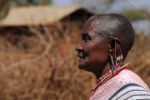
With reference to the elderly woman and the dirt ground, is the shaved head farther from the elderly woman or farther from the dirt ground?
the dirt ground

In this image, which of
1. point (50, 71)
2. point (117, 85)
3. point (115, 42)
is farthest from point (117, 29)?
point (50, 71)

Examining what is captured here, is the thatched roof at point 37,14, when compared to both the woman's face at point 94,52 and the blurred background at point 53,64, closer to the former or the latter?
the blurred background at point 53,64

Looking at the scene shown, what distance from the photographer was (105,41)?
315 centimetres

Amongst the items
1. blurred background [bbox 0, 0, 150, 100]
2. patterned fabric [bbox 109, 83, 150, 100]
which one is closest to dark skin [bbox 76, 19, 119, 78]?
patterned fabric [bbox 109, 83, 150, 100]

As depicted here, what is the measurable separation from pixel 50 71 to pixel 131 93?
7418 mm

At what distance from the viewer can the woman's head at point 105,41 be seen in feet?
10.3

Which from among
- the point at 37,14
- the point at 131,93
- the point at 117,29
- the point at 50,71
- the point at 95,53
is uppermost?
the point at 117,29

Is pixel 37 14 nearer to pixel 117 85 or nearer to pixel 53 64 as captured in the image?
pixel 53 64

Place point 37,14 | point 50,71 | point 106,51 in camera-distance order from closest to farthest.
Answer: point 106,51
point 50,71
point 37,14

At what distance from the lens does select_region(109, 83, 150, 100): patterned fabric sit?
296cm

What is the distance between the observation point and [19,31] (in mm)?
16469

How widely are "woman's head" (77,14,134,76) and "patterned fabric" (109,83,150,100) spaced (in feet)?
0.66

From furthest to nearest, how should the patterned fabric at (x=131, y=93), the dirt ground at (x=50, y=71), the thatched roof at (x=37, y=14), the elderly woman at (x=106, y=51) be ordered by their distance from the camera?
the thatched roof at (x=37, y=14), the dirt ground at (x=50, y=71), the elderly woman at (x=106, y=51), the patterned fabric at (x=131, y=93)

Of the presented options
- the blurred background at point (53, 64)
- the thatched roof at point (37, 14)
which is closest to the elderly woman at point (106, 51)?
the blurred background at point (53, 64)
